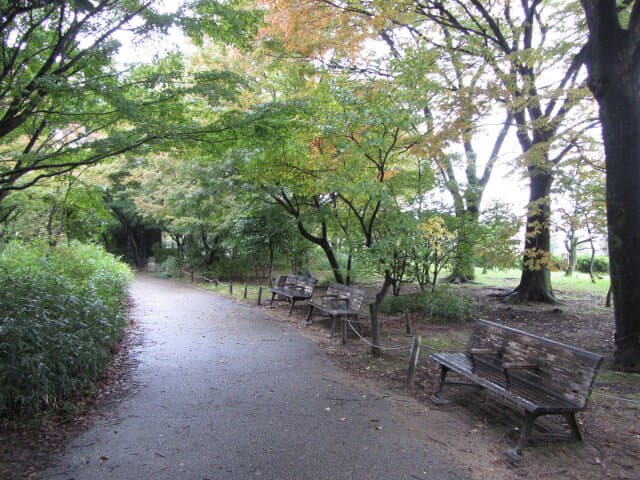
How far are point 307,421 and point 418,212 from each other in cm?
598

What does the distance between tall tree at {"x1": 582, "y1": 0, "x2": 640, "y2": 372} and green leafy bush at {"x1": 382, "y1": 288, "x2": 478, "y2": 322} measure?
11.0ft

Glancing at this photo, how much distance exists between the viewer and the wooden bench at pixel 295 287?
9.58 meters

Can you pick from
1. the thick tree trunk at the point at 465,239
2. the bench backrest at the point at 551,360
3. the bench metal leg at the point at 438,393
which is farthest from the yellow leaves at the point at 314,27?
the bench metal leg at the point at 438,393

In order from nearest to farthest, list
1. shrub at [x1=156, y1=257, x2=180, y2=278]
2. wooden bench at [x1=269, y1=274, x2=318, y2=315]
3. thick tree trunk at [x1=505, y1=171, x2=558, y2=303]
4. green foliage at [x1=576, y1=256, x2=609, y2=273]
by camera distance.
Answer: wooden bench at [x1=269, y1=274, x2=318, y2=315] < thick tree trunk at [x1=505, y1=171, x2=558, y2=303] < shrub at [x1=156, y1=257, x2=180, y2=278] < green foliage at [x1=576, y1=256, x2=609, y2=273]

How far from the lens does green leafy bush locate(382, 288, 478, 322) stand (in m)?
8.51

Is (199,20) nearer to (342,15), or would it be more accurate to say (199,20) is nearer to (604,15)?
(342,15)

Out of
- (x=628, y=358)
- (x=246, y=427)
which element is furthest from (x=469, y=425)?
(x=628, y=358)

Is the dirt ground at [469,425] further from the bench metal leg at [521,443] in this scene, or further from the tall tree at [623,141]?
the tall tree at [623,141]

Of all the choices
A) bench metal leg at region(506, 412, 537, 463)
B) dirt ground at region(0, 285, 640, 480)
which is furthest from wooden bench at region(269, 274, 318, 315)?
bench metal leg at region(506, 412, 537, 463)

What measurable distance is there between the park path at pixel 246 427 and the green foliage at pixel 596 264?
879 inches

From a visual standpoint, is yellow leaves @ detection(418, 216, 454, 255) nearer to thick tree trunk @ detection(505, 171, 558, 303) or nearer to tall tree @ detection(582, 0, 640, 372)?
thick tree trunk @ detection(505, 171, 558, 303)

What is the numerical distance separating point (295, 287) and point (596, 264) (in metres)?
20.4

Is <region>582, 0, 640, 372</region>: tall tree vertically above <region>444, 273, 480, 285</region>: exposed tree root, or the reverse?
<region>582, 0, 640, 372</region>: tall tree

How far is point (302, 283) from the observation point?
399 inches
